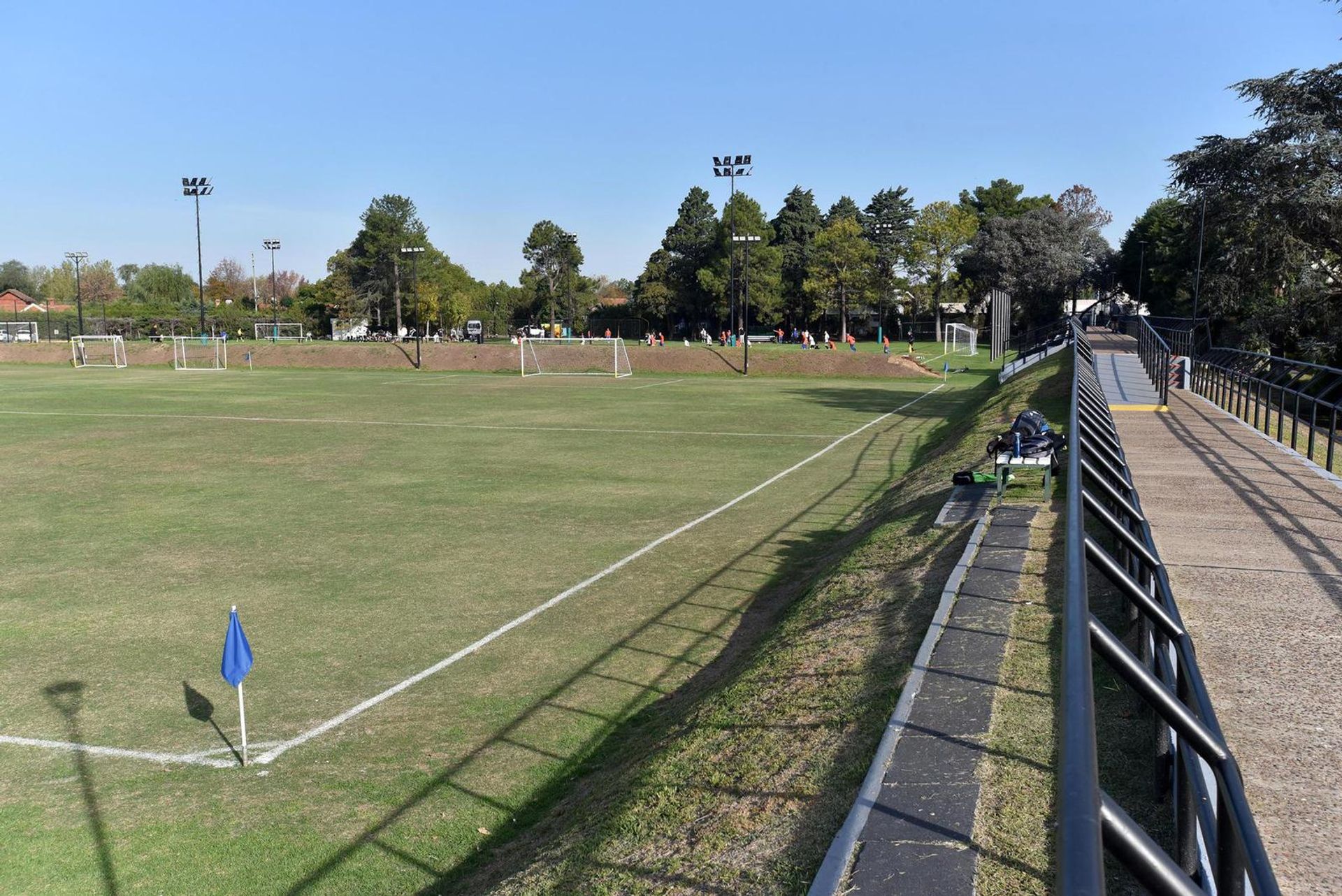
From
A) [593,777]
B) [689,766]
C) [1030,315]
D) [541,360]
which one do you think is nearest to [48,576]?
[593,777]

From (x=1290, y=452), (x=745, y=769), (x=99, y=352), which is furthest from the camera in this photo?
(x=99, y=352)

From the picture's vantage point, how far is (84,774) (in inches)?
331

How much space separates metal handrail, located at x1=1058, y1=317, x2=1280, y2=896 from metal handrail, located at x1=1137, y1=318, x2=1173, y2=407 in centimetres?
1739

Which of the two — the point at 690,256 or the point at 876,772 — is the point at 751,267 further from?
the point at 876,772

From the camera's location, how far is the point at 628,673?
35.2 feet

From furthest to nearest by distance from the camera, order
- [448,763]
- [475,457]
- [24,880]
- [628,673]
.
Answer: [475,457], [628,673], [448,763], [24,880]

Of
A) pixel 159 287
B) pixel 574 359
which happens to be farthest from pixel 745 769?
pixel 159 287

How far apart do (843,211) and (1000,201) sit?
17.6m

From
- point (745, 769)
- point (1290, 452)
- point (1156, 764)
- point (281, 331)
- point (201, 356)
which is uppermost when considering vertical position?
point (281, 331)

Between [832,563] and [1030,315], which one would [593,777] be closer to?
[832,563]

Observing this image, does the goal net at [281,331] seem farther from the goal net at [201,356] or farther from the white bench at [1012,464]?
the white bench at [1012,464]

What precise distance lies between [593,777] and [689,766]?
151 centimetres

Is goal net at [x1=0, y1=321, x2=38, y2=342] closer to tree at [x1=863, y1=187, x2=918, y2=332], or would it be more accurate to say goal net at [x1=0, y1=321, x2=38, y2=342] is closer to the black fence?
tree at [x1=863, y1=187, x2=918, y2=332]

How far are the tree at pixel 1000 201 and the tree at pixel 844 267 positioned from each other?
61.7ft
